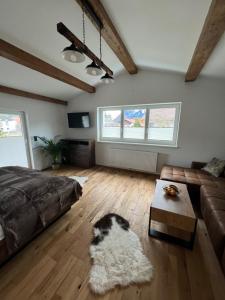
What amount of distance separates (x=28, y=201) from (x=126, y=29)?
2686 millimetres

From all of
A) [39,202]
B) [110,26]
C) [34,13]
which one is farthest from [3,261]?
[110,26]

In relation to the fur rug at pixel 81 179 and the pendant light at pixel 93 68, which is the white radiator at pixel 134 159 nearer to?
the fur rug at pixel 81 179

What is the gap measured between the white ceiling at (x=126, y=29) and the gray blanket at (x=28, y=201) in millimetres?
2054

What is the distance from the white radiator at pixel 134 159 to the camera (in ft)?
12.5

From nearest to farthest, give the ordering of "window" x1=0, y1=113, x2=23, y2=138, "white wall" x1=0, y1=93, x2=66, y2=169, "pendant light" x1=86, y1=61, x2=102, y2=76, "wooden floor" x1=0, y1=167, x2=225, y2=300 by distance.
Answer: "wooden floor" x1=0, y1=167, x2=225, y2=300
"pendant light" x1=86, y1=61, x2=102, y2=76
"window" x1=0, y1=113, x2=23, y2=138
"white wall" x1=0, y1=93, x2=66, y2=169

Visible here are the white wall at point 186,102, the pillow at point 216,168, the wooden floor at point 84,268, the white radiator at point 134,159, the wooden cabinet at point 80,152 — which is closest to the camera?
the wooden floor at point 84,268

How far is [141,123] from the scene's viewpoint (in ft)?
13.1

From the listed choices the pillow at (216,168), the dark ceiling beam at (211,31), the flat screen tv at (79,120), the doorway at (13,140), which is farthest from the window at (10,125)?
the pillow at (216,168)

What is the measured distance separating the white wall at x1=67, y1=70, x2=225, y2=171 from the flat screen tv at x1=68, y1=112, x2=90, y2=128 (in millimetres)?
970

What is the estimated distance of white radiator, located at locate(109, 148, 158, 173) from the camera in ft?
12.5

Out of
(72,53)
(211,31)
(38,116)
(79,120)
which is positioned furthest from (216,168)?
(38,116)

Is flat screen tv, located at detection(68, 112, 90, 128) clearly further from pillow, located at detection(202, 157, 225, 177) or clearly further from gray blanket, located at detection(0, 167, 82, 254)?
pillow, located at detection(202, 157, 225, 177)

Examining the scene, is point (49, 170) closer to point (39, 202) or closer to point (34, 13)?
point (39, 202)

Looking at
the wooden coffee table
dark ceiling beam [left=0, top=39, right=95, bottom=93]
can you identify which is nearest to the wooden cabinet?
dark ceiling beam [left=0, top=39, right=95, bottom=93]
